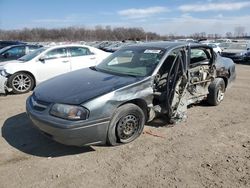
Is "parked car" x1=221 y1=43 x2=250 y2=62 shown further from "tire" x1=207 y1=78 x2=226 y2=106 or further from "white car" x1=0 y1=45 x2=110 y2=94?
"tire" x1=207 y1=78 x2=226 y2=106

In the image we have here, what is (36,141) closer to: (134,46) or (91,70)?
(91,70)

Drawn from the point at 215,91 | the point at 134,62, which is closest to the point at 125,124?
the point at 134,62

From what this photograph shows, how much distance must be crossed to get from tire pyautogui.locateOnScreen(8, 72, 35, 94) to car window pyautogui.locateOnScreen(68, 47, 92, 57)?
163cm

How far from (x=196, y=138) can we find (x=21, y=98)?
4950mm

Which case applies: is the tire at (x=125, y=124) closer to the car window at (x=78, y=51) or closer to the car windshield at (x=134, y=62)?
the car windshield at (x=134, y=62)

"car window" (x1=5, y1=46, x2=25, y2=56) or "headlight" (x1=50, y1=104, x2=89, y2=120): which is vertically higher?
"car window" (x1=5, y1=46, x2=25, y2=56)

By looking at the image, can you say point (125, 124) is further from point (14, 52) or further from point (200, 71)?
point (14, 52)

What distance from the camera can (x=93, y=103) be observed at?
3.79 metres

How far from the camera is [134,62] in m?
5.15

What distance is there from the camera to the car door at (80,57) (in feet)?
29.6

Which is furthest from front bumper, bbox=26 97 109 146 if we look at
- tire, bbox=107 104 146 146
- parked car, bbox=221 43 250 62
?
parked car, bbox=221 43 250 62

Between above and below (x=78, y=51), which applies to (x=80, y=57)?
below

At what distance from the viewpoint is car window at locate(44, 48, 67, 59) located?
8.64 m

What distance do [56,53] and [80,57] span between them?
82 cm
